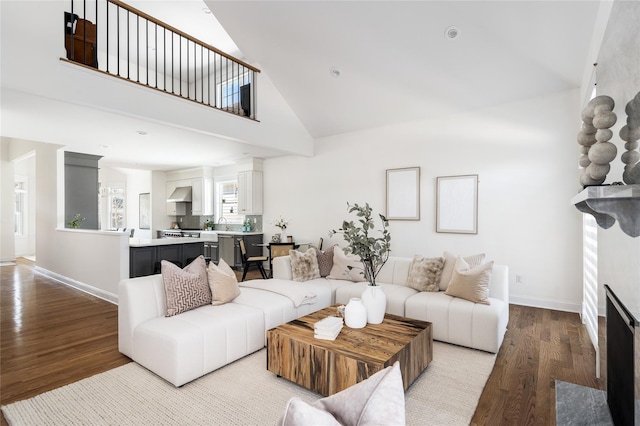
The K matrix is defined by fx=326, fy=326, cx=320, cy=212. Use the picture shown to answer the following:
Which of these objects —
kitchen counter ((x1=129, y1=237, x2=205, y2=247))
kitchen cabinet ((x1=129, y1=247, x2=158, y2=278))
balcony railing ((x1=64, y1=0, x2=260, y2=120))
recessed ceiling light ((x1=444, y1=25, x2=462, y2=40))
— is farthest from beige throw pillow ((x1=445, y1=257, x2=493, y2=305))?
kitchen cabinet ((x1=129, y1=247, x2=158, y2=278))

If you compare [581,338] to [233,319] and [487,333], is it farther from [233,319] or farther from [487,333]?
[233,319]

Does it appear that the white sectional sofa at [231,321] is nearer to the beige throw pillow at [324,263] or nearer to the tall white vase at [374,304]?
the beige throw pillow at [324,263]

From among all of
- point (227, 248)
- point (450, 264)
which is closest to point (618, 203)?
point (450, 264)

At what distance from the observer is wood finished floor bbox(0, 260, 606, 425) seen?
2.27m

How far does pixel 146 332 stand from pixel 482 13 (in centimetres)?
447

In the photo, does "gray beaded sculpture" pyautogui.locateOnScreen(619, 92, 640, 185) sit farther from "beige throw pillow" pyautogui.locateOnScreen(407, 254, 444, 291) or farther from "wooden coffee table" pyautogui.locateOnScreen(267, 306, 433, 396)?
"beige throw pillow" pyautogui.locateOnScreen(407, 254, 444, 291)

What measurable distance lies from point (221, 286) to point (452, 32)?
3.79m

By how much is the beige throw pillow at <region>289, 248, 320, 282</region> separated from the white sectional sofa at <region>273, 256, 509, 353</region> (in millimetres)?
463

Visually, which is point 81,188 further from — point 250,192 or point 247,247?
point 247,247

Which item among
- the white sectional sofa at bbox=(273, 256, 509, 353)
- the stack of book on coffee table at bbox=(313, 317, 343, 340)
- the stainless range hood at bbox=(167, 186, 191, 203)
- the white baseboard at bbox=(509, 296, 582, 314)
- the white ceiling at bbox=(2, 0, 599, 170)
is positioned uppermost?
the white ceiling at bbox=(2, 0, 599, 170)

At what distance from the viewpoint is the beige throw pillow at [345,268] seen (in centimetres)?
430

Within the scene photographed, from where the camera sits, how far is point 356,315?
103 inches

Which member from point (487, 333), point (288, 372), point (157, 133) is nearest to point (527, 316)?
point (487, 333)

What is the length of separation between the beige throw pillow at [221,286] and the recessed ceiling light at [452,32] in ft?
12.0
